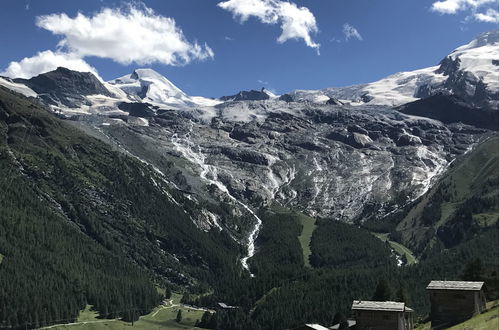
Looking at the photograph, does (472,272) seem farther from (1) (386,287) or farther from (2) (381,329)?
(2) (381,329)

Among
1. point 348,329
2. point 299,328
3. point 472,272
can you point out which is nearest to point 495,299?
point 472,272

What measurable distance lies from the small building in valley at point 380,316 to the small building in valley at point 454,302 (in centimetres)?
527

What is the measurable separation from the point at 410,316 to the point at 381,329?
1018cm

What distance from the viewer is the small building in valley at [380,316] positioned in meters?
101

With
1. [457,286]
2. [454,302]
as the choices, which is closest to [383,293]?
[454,302]

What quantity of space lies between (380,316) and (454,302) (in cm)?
1231

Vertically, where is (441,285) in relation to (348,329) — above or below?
above

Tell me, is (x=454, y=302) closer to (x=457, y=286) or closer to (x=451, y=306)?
(x=451, y=306)

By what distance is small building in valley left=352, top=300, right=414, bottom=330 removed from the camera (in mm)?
100750

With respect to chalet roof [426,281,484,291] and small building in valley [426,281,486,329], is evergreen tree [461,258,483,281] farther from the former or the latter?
chalet roof [426,281,484,291]

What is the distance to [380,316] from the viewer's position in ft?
336

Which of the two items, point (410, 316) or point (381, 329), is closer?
point (381, 329)

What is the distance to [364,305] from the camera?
104 metres

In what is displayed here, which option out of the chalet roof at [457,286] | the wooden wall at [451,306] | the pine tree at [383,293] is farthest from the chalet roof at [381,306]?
the pine tree at [383,293]
